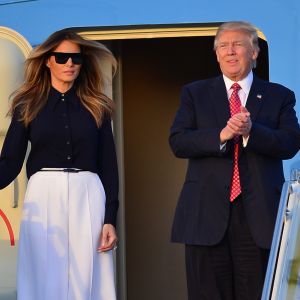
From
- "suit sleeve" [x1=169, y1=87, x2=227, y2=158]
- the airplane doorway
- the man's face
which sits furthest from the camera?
the airplane doorway

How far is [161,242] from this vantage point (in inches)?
250

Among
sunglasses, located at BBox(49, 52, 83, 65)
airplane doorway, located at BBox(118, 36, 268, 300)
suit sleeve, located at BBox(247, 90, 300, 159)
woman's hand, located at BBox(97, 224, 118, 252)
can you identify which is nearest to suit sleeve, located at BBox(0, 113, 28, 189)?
sunglasses, located at BBox(49, 52, 83, 65)

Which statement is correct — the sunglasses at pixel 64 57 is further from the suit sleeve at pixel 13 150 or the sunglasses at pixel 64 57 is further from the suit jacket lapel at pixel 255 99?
the suit jacket lapel at pixel 255 99

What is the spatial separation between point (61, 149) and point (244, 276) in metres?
0.91

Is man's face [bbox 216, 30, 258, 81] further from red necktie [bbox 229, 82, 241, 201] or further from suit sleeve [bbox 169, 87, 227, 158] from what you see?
suit sleeve [bbox 169, 87, 227, 158]

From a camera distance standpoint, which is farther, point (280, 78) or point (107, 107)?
point (280, 78)

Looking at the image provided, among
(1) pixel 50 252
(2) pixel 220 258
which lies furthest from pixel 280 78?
(1) pixel 50 252

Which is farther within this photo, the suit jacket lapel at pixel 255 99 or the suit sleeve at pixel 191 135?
the suit jacket lapel at pixel 255 99

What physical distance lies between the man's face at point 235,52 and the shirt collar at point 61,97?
2.08ft

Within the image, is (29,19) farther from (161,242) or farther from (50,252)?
(161,242)

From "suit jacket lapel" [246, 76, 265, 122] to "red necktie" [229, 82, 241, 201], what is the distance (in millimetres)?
46

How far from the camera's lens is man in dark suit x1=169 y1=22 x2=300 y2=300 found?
12.3 feet

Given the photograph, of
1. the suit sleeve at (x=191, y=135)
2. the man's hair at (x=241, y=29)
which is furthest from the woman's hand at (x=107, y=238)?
the man's hair at (x=241, y=29)

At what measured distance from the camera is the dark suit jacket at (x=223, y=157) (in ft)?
12.3
